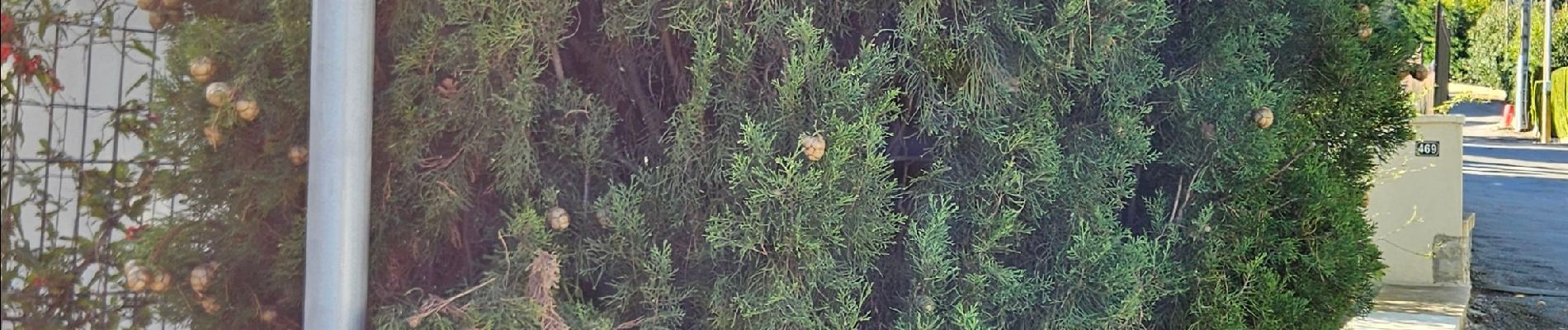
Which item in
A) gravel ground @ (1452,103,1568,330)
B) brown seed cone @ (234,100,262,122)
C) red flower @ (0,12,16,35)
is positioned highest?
red flower @ (0,12,16,35)

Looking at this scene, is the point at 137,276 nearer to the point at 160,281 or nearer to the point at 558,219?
the point at 160,281

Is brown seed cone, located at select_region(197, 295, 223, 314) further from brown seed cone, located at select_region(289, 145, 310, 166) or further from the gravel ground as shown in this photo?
the gravel ground

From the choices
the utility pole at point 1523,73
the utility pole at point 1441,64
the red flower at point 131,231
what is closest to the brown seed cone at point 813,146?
the red flower at point 131,231

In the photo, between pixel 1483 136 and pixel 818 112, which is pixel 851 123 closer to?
pixel 818 112

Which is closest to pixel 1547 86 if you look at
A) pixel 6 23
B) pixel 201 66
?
pixel 201 66

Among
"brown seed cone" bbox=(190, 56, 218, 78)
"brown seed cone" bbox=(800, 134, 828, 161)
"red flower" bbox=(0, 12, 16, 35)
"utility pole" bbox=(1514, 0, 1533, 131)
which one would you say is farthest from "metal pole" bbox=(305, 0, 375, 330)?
"utility pole" bbox=(1514, 0, 1533, 131)

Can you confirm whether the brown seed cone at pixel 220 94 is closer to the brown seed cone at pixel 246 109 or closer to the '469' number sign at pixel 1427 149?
the brown seed cone at pixel 246 109
